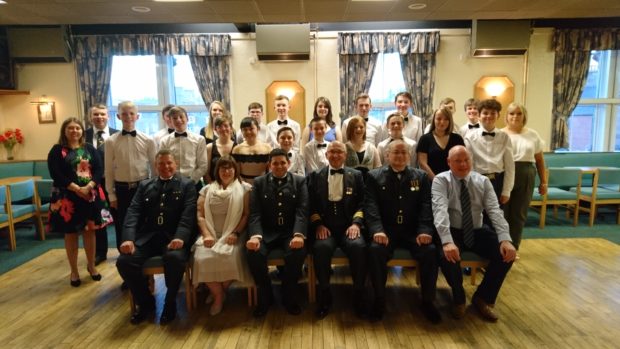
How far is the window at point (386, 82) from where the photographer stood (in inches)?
283

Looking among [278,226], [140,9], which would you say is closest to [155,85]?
[140,9]

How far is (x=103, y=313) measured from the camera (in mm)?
2936

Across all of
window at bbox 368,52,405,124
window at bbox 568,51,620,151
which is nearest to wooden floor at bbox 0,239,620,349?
window at bbox 368,52,405,124

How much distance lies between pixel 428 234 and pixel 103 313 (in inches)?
104

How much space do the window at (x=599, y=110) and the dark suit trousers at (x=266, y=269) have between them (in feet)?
22.8

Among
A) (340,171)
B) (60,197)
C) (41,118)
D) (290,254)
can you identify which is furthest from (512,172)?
(41,118)

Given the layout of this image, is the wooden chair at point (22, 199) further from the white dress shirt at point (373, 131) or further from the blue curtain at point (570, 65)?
the blue curtain at point (570, 65)

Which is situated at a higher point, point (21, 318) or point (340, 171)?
point (340, 171)

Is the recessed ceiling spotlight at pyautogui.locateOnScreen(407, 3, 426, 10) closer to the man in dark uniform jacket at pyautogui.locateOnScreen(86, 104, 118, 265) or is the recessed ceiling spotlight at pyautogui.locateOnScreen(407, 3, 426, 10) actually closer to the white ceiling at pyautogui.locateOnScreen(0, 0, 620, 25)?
the white ceiling at pyautogui.locateOnScreen(0, 0, 620, 25)

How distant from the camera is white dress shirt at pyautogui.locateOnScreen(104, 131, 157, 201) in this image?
10.8ft

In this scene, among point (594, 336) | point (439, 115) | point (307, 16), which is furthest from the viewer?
point (307, 16)

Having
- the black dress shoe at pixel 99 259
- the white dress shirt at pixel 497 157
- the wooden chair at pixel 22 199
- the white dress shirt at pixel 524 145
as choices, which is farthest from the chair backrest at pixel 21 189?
the white dress shirt at pixel 524 145

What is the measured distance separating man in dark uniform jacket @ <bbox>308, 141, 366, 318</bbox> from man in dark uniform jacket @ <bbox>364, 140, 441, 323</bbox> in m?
0.10

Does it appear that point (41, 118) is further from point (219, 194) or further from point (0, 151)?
point (219, 194)
